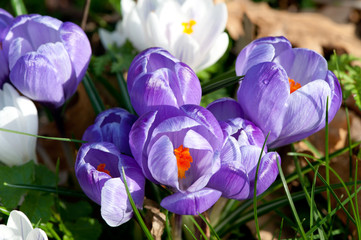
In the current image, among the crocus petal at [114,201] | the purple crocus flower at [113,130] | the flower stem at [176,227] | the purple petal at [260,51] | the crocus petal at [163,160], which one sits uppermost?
the purple petal at [260,51]

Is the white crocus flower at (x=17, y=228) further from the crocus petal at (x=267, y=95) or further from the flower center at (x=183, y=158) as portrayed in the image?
the crocus petal at (x=267, y=95)

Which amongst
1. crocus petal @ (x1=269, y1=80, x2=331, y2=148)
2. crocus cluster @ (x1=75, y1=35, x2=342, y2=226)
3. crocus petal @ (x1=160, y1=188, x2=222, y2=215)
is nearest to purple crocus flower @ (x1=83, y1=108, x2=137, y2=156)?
crocus cluster @ (x1=75, y1=35, x2=342, y2=226)

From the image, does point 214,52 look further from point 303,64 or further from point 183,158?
point 183,158

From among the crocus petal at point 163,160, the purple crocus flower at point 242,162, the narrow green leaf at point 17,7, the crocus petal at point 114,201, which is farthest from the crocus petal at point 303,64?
the narrow green leaf at point 17,7

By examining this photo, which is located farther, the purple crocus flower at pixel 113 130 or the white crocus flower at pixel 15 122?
the white crocus flower at pixel 15 122

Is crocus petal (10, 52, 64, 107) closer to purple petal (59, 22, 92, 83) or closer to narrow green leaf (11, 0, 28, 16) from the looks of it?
purple petal (59, 22, 92, 83)
